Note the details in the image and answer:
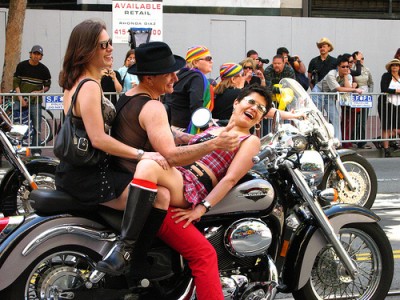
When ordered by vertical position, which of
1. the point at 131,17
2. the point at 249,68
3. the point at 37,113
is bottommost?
the point at 37,113

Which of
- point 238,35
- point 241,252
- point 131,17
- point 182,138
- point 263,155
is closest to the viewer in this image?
point 241,252

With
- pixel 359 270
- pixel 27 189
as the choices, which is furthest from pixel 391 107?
pixel 359 270

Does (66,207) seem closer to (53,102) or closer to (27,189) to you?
(27,189)

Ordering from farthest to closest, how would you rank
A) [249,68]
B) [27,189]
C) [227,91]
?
1. [249,68]
2. [227,91]
3. [27,189]

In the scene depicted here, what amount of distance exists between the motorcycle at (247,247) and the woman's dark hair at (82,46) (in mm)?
741

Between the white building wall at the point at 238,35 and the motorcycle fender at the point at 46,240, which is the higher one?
the white building wall at the point at 238,35

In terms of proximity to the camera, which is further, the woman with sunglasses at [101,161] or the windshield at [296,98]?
the windshield at [296,98]

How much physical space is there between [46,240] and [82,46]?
3.71 feet

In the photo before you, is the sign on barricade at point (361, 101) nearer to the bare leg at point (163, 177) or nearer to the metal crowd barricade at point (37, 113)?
the metal crowd barricade at point (37, 113)

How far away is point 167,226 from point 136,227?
25 cm

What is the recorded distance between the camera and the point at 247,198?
16.5 ft

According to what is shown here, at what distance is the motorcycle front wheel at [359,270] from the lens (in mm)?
5453

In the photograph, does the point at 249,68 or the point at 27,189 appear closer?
the point at 27,189

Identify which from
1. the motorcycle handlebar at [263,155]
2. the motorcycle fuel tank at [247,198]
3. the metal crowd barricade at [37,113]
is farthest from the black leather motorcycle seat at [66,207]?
the metal crowd barricade at [37,113]
